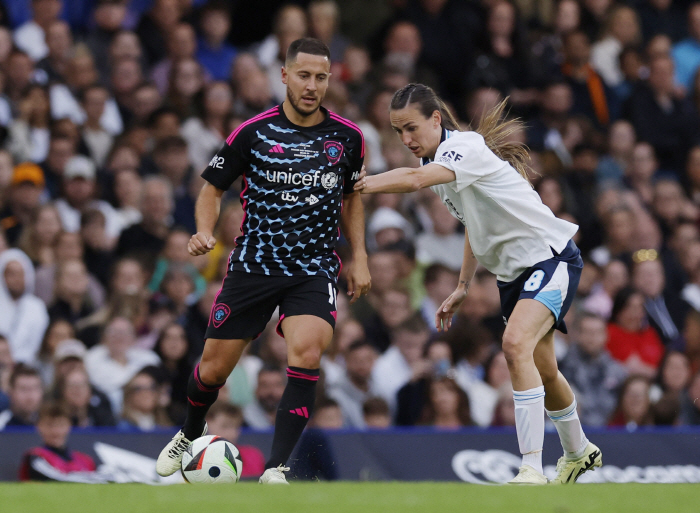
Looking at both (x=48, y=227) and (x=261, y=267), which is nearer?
(x=261, y=267)

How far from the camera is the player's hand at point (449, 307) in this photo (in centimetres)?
740

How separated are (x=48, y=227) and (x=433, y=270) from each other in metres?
3.86

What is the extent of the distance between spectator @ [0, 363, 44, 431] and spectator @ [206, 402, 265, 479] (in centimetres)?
148

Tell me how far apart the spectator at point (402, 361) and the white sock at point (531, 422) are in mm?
3732

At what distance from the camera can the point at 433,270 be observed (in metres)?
11.3

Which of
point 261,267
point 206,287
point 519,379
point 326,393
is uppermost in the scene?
point 261,267

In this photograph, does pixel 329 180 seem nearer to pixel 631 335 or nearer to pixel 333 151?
pixel 333 151

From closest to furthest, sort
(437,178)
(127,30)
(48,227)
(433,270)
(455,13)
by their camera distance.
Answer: (437,178)
(48,227)
(433,270)
(127,30)
(455,13)

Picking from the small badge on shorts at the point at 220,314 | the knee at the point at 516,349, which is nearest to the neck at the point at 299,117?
the small badge on shorts at the point at 220,314

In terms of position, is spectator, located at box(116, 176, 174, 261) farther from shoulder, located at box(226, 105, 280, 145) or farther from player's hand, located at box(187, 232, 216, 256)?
player's hand, located at box(187, 232, 216, 256)

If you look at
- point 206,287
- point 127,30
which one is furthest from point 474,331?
point 127,30

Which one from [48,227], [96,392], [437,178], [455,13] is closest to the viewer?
[437,178]

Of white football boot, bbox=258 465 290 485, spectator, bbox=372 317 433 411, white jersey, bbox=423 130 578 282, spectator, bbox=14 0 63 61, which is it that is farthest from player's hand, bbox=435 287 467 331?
spectator, bbox=14 0 63 61

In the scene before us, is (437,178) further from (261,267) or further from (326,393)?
(326,393)
